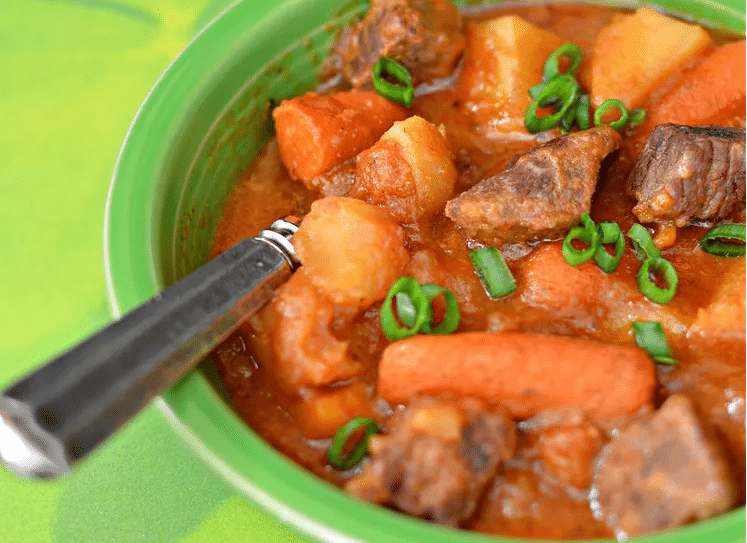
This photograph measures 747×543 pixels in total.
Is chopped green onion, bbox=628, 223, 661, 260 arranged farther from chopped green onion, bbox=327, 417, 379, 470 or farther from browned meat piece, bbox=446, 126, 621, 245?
chopped green onion, bbox=327, 417, 379, 470

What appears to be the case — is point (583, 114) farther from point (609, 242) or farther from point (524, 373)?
point (524, 373)

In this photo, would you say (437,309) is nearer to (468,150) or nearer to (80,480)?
(468,150)

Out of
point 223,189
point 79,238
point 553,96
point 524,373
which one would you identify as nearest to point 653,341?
point 524,373

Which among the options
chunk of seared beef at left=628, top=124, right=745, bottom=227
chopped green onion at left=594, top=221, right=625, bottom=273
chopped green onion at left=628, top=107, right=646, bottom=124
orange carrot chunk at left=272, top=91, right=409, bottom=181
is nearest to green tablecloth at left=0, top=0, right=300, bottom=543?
orange carrot chunk at left=272, top=91, right=409, bottom=181

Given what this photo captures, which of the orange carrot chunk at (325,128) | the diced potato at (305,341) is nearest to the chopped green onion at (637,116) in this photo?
the orange carrot chunk at (325,128)

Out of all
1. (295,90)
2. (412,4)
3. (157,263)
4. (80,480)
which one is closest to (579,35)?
(412,4)

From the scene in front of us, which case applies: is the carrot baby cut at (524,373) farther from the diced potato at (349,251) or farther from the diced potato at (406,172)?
the diced potato at (406,172)

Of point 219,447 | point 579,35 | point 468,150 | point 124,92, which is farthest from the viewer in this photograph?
point 124,92
